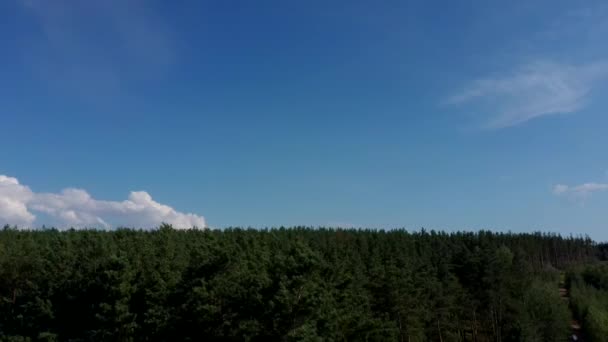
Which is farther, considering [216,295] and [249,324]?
[216,295]

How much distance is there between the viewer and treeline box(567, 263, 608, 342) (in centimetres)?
6525

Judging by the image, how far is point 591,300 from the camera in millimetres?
78750

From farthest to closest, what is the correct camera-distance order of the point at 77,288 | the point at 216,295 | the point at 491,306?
1. the point at 491,306
2. the point at 77,288
3. the point at 216,295

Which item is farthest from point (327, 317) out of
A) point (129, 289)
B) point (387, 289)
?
point (387, 289)

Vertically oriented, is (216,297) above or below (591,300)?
above

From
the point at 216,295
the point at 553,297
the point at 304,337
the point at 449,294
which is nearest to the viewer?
the point at 304,337

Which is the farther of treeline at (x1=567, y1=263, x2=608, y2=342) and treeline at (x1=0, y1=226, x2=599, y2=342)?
treeline at (x1=567, y1=263, x2=608, y2=342)

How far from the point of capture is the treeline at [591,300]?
6525cm

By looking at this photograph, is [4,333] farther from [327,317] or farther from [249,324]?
[327,317]

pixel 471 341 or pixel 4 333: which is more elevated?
pixel 4 333

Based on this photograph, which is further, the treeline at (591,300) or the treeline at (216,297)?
the treeline at (591,300)

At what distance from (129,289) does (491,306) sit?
140 ft

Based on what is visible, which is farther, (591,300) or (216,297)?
(591,300)

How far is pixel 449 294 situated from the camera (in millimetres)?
56062
